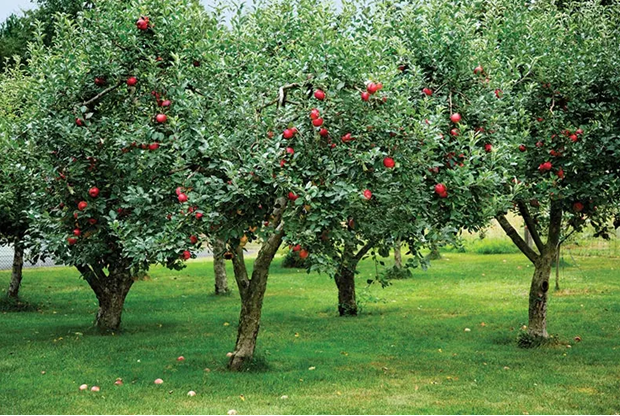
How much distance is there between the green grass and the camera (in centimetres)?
917

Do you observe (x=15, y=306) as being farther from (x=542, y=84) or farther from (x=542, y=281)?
(x=542, y=84)

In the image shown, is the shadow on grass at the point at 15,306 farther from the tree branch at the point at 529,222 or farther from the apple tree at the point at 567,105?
the apple tree at the point at 567,105

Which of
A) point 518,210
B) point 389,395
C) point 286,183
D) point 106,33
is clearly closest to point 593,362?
point 518,210

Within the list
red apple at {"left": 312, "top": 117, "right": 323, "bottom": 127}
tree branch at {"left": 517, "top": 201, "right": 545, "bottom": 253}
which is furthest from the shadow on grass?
red apple at {"left": 312, "top": 117, "right": 323, "bottom": 127}

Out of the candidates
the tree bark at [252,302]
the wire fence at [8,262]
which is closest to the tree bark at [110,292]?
the tree bark at [252,302]

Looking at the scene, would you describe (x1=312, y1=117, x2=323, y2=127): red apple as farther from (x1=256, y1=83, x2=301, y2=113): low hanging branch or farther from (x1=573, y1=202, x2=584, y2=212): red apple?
(x1=573, y1=202, x2=584, y2=212): red apple

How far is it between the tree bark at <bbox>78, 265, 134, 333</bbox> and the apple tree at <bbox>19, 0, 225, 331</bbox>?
11.1 feet

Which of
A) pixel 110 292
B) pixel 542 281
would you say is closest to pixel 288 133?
pixel 542 281

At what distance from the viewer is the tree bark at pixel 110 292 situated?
14008 mm

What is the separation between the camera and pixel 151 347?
43.1ft

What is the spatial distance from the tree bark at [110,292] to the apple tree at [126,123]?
11.1 ft

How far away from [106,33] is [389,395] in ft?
19.3

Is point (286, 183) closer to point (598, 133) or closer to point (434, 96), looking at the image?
point (434, 96)

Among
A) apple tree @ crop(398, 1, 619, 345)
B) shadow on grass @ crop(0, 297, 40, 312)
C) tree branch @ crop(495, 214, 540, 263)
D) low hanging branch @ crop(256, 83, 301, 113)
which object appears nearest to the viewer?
low hanging branch @ crop(256, 83, 301, 113)
